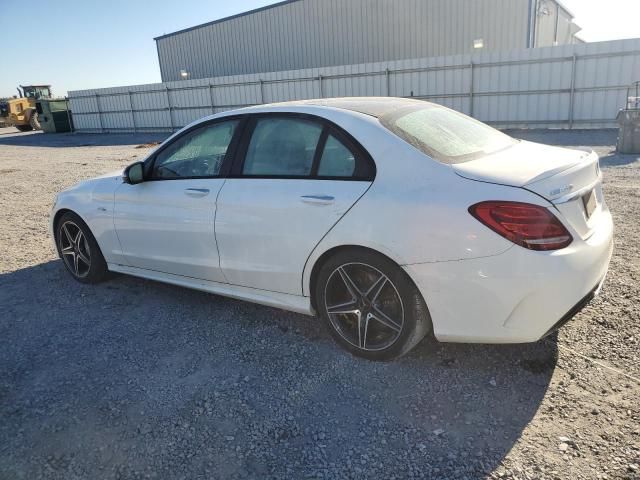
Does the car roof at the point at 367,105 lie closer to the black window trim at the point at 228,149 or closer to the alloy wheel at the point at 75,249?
the black window trim at the point at 228,149

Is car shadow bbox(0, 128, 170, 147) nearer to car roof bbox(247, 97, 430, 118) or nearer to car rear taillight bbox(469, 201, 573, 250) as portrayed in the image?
car roof bbox(247, 97, 430, 118)

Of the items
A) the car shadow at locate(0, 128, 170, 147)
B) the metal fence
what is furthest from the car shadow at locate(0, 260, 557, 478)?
the car shadow at locate(0, 128, 170, 147)

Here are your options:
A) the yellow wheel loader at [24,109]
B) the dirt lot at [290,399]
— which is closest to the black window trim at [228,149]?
the dirt lot at [290,399]

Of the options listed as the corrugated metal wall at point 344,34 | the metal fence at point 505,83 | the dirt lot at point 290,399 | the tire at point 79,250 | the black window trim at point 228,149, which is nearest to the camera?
the dirt lot at point 290,399

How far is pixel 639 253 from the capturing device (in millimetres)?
4664

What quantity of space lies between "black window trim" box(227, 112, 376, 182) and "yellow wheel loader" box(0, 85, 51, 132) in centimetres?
3758

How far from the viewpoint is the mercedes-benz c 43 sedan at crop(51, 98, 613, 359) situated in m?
2.55

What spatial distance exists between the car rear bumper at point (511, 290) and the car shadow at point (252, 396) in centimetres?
39

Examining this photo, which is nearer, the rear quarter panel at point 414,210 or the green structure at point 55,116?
the rear quarter panel at point 414,210

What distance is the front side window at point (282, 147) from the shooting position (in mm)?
3277

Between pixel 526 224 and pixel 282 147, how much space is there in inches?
66.2

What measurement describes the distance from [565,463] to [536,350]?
1.00 metres

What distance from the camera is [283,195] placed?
3.23 metres

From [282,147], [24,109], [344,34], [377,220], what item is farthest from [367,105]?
[24,109]
